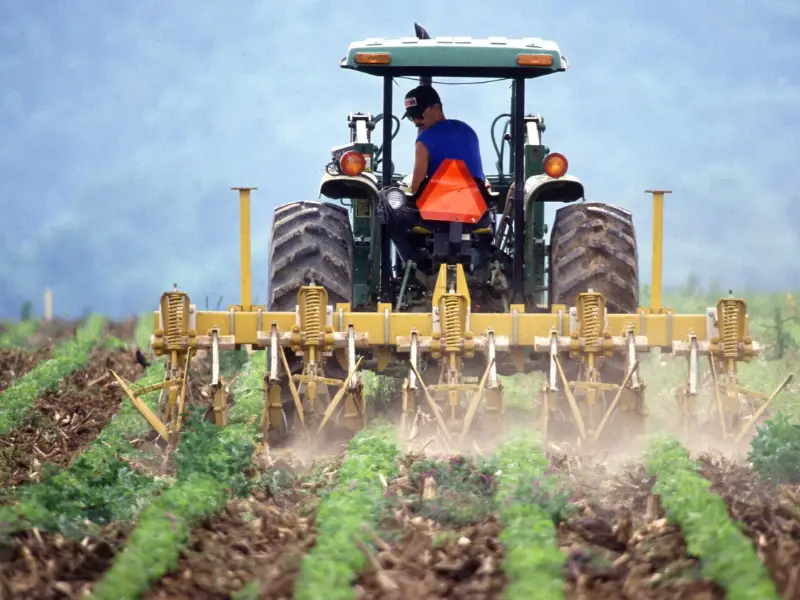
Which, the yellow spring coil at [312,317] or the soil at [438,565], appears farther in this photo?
the yellow spring coil at [312,317]

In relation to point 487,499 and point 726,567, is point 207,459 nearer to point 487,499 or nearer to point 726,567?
point 487,499

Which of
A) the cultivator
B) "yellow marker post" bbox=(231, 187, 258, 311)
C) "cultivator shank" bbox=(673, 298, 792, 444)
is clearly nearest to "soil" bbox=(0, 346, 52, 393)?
"yellow marker post" bbox=(231, 187, 258, 311)

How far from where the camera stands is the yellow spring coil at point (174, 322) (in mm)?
9234

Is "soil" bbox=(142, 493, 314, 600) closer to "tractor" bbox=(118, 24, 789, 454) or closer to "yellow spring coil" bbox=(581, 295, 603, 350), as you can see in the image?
"tractor" bbox=(118, 24, 789, 454)

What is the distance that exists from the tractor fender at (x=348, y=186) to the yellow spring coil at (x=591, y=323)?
5.66 ft

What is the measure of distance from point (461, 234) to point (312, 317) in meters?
1.29

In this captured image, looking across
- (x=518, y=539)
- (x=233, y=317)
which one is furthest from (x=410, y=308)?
(x=518, y=539)

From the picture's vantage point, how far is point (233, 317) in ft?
30.8

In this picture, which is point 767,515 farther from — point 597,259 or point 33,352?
point 33,352

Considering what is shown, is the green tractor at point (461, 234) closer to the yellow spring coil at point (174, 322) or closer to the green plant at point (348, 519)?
the yellow spring coil at point (174, 322)

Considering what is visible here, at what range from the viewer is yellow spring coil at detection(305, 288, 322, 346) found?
904 centimetres

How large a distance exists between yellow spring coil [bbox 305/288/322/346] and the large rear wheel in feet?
6.08

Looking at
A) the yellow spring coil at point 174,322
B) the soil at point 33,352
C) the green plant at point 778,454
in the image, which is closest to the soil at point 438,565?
the green plant at point 778,454

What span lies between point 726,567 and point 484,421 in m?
3.57
